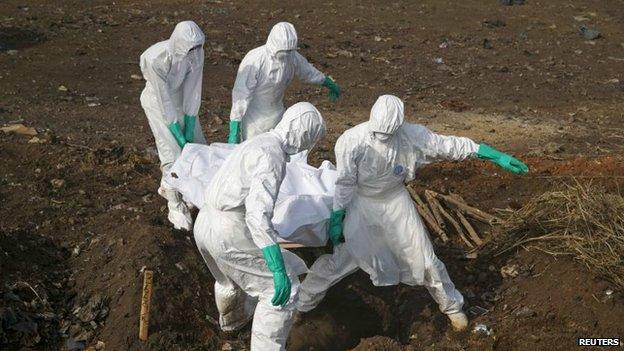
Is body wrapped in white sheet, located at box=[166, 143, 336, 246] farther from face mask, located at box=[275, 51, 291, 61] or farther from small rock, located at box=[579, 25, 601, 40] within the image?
small rock, located at box=[579, 25, 601, 40]

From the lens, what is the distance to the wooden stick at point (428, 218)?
726cm

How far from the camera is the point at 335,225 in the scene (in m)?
6.14

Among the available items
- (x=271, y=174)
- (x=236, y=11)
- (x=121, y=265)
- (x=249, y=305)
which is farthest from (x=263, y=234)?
(x=236, y=11)

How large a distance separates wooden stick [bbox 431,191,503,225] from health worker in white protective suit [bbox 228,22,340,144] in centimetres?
170

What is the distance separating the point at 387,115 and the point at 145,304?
2135 millimetres

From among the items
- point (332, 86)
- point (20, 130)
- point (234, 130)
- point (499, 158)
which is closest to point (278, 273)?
point (499, 158)

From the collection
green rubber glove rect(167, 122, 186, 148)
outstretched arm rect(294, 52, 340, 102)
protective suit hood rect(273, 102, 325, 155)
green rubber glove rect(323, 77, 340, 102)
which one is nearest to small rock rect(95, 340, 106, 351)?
protective suit hood rect(273, 102, 325, 155)

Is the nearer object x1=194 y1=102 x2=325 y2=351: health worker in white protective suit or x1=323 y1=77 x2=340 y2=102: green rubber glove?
x1=194 y1=102 x2=325 y2=351: health worker in white protective suit

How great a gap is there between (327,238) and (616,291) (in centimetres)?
213

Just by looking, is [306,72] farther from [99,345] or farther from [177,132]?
[99,345]

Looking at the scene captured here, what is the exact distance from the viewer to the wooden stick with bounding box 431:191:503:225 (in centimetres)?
740

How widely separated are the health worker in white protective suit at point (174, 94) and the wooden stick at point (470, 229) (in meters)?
2.41

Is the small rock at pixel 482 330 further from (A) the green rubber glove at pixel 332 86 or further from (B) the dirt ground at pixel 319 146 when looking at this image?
(A) the green rubber glove at pixel 332 86

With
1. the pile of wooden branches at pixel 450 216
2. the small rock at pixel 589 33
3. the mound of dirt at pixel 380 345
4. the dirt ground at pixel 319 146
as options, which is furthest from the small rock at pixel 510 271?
the small rock at pixel 589 33
